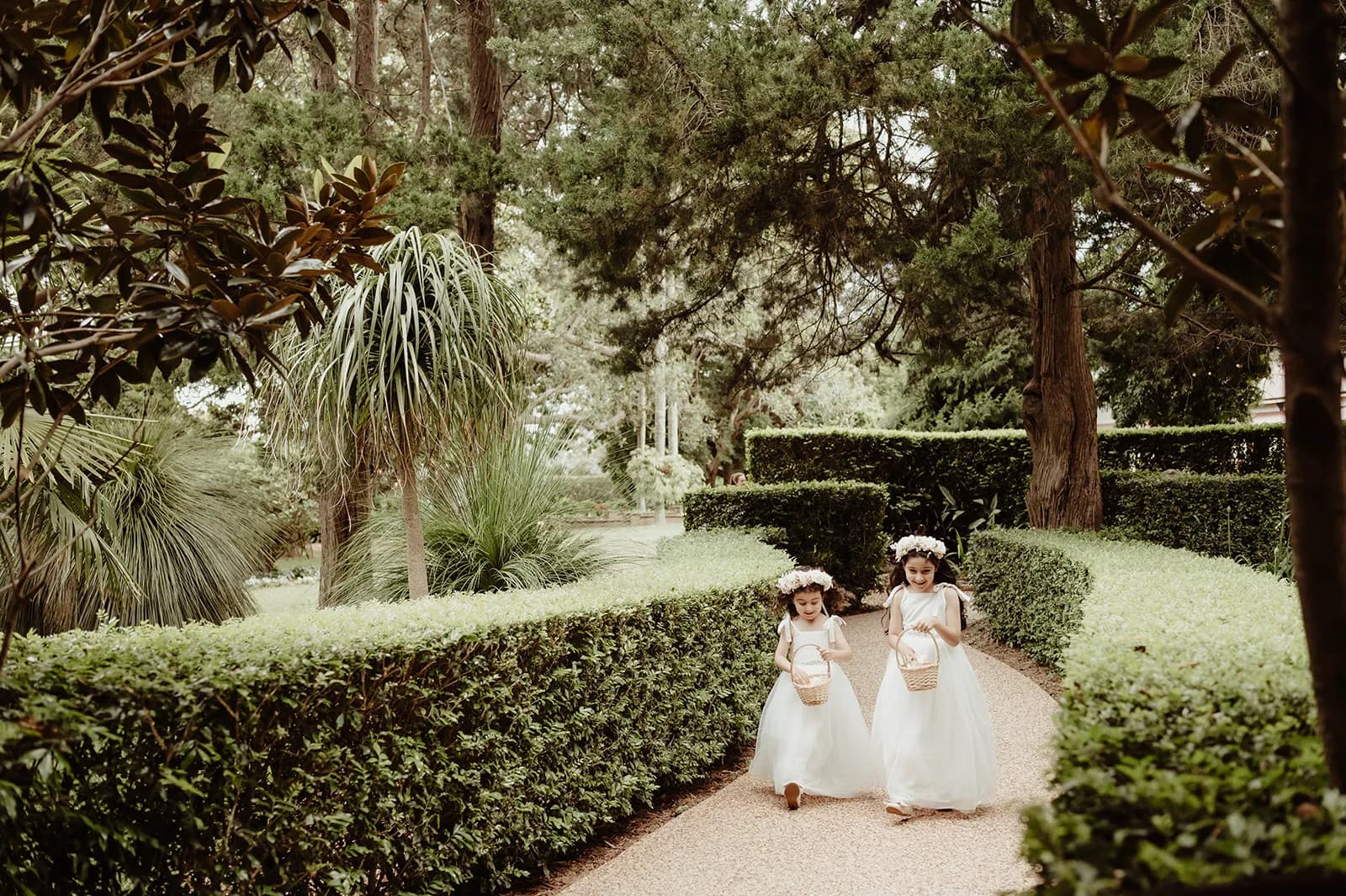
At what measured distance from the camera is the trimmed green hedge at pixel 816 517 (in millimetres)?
12016

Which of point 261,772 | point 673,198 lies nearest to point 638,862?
point 261,772

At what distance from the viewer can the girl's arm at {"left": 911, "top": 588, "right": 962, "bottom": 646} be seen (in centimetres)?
565

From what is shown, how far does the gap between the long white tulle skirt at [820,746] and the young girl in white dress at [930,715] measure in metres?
0.13

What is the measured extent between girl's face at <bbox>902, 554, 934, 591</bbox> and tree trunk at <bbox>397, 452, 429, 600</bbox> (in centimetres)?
308

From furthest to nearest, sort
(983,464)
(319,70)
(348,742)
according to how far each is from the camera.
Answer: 1. (983,464)
2. (319,70)
3. (348,742)

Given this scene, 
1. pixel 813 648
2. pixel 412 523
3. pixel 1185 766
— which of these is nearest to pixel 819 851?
pixel 813 648

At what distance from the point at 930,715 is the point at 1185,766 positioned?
3.50 meters

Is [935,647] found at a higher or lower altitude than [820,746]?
higher

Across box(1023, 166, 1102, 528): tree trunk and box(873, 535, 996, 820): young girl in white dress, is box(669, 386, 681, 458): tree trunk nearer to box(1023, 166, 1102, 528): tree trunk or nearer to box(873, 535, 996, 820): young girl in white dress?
box(1023, 166, 1102, 528): tree trunk

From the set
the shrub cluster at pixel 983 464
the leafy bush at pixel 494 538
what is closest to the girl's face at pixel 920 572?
the leafy bush at pixel 494 538

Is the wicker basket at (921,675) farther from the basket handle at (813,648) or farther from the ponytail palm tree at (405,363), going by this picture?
the ponytail palm tree at (405,363)

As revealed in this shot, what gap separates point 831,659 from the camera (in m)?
5.86

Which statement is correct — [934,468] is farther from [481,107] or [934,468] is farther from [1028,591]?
[481,107]

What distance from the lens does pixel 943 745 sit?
536 cm
